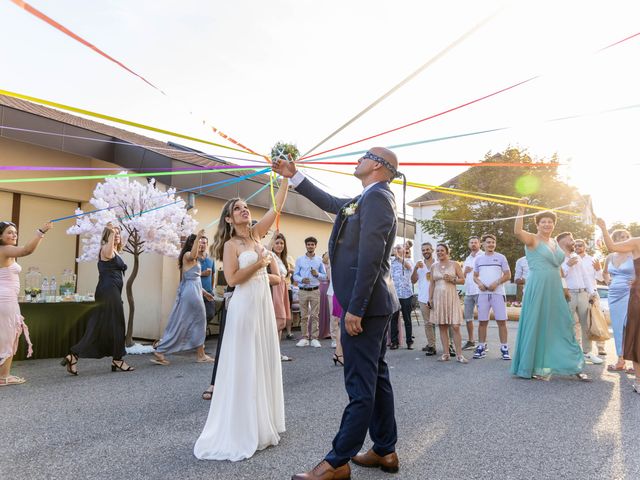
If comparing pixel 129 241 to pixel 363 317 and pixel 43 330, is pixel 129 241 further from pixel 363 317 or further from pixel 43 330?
pixel 363 317

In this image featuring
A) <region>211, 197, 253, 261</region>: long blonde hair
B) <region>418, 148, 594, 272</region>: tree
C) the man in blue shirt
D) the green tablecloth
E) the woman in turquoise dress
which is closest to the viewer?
<region>211, 197, 253, 261</region>: long blonde hair

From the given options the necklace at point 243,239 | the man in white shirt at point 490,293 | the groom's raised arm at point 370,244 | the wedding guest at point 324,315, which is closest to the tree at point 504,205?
the wedding guest at point 324,315

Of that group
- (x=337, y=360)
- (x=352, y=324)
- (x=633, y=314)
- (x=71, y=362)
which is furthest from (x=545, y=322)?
(x=71, y=362)

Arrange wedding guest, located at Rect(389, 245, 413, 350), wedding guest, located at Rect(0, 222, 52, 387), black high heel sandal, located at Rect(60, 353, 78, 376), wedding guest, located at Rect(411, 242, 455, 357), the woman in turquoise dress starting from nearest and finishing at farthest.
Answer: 1. wedding guest, located at Rect(0, 222, 52, 387)
2. the woman in turquoise dress
3. black high heel sandal, located at Rect(60, 353, 78, 376)
4. wedding guest, located at Rect(411, 242, 455, 357)
5. wedding guest, located at Rect(389, 245, 413, 350)

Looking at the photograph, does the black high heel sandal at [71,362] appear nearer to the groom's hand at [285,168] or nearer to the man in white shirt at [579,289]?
the groom's hand at [285,168]

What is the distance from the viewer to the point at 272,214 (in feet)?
12.4

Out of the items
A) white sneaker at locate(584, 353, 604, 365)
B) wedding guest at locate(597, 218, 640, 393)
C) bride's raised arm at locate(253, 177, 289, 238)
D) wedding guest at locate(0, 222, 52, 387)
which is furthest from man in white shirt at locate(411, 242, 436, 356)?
wedding guest at locate(0, 222, 52, 387)

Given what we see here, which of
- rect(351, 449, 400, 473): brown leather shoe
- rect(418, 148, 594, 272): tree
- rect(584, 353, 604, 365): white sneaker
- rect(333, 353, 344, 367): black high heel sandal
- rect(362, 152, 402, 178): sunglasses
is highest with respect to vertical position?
rect(418, 148, 594, 272): tree

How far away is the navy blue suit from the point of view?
8.78 ft

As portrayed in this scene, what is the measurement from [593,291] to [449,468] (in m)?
5.84

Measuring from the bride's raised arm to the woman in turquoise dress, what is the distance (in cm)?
333

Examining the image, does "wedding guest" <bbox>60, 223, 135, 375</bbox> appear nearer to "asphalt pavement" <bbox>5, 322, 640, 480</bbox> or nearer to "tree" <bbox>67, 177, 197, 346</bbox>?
"asphalt pavement" <bbox>5, 322, 640, 480</bbox>

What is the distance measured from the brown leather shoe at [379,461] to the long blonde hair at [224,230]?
1.94 meters

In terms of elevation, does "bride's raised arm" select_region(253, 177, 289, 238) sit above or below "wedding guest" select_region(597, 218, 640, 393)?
above
